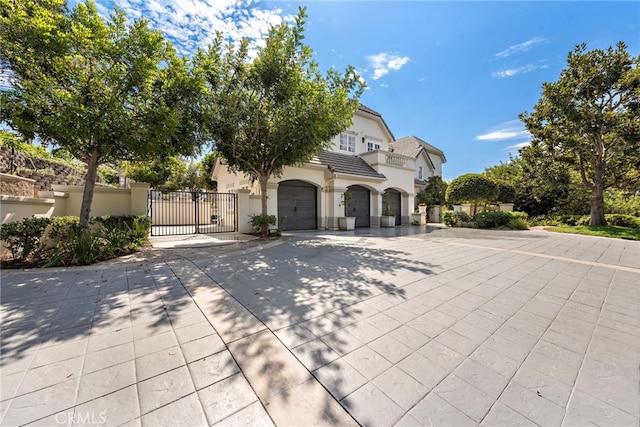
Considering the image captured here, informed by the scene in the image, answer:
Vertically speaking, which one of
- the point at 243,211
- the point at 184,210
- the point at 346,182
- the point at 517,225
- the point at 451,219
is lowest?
the point at 517,225

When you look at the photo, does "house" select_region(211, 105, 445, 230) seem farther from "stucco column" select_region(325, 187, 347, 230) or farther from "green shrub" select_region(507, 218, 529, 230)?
"green shrub" select_region(507, 218, 529, 230)

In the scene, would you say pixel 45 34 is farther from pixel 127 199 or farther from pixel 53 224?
pixel 127 199

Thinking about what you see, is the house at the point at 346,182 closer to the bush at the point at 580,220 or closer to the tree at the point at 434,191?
the tree at the point at 434,191

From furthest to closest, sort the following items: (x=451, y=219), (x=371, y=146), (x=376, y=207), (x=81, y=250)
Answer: (x=371, y=146)
(x=451, y=219)
(x=376, y=207)
(x=81, y=250)

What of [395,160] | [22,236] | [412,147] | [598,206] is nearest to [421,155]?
[412,147]

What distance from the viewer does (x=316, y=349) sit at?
255cm

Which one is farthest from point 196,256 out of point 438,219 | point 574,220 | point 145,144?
point 574,220

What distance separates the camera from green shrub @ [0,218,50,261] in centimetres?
531

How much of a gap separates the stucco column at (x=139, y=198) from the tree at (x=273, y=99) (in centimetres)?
323

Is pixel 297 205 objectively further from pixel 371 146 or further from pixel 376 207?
pixel 371 146

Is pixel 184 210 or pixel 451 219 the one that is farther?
pixel 451 219

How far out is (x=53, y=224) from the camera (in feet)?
19.8

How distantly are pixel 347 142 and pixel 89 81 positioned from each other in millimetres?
13897

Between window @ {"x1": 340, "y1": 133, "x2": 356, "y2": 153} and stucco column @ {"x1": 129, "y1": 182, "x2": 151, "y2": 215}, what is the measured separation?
39.0ft
